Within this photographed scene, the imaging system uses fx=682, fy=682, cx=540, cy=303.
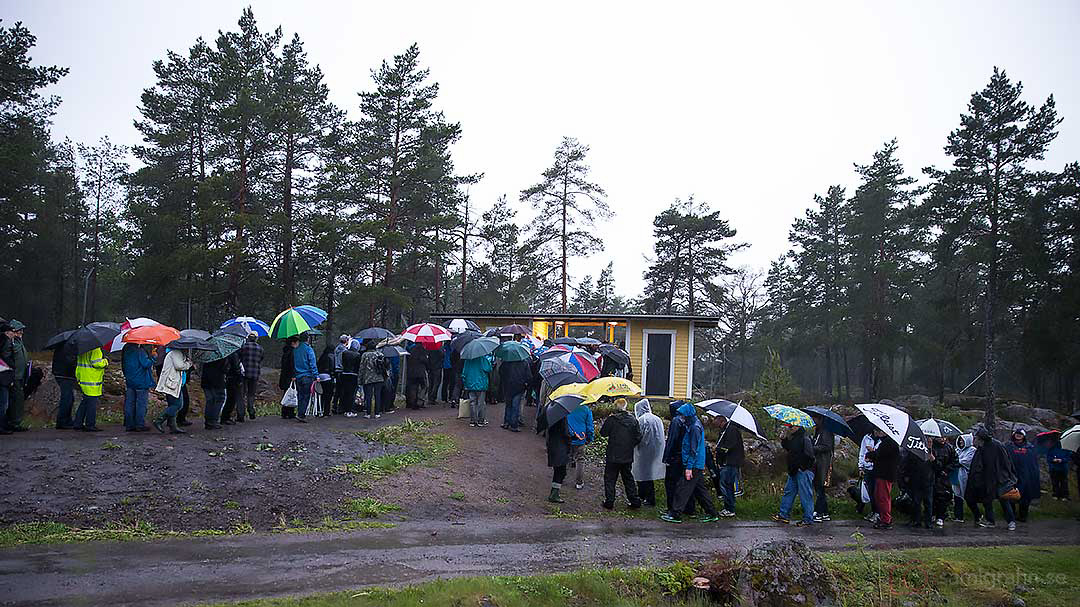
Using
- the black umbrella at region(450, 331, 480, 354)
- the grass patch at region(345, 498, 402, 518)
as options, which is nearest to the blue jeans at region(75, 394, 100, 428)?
the grass patch at region(345, 498, 402, 518)

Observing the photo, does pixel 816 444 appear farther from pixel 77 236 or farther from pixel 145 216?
pixel 77 236

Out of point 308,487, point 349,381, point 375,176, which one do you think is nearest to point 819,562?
point 308,487

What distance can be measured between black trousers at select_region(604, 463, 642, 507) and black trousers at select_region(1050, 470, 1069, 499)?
34.0 feet

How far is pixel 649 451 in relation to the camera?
11375 mm

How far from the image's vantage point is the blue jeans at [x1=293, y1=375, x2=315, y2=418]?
14.7 m

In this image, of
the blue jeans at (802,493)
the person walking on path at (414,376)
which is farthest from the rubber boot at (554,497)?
the person walking on path at (414,376)

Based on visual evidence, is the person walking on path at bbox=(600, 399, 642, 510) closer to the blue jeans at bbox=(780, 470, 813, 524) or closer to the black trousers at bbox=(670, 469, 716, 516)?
the black trousers at bbox=(670, 469, 716, 516)

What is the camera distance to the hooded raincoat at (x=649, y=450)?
11.3 metres

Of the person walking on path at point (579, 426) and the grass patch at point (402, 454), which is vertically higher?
the person walking on path at point (579, 426)

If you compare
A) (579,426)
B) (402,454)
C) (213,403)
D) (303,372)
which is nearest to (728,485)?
(579,426)

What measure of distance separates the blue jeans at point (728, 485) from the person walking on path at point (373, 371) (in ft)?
26.0

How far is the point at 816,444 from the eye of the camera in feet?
37.2

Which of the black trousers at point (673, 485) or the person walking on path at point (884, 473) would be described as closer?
the black trousers at point (673, 485)

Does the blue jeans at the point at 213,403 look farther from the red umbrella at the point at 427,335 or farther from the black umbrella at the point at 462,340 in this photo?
the black umbrella at the point at 462,340
